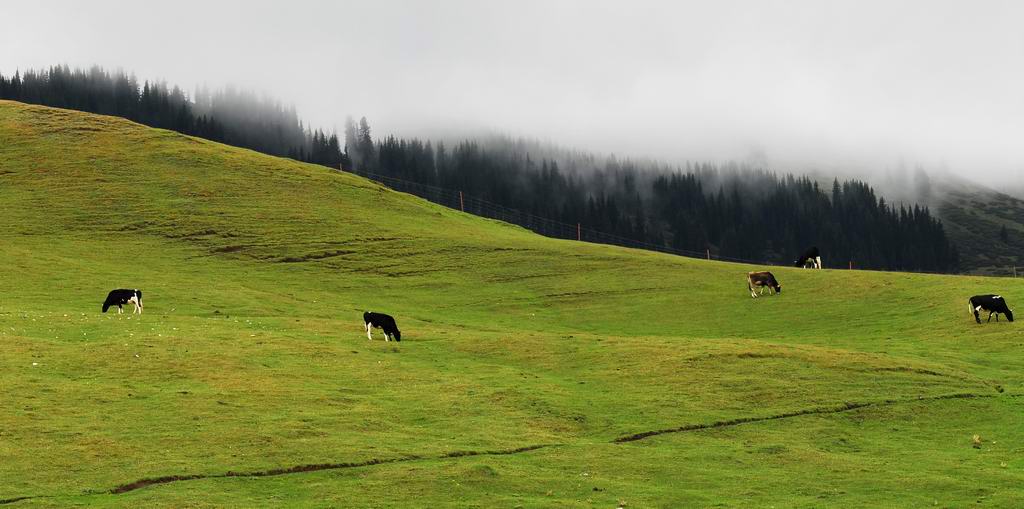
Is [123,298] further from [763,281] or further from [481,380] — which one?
[763,281]

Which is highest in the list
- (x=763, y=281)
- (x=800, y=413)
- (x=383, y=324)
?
(x=763, y=281)

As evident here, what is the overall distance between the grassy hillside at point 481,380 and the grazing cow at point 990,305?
2.84ft

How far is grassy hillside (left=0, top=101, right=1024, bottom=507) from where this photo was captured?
24.4 m

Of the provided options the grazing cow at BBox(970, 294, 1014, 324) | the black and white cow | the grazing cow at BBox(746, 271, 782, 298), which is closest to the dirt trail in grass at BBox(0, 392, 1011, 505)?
the grazing cow at BBox(970, 294, 1014, 324)

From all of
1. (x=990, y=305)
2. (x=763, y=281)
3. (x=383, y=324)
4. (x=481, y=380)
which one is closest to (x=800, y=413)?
(x=481, y=380)

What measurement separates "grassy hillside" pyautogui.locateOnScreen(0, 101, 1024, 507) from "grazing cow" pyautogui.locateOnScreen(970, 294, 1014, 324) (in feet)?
2.84

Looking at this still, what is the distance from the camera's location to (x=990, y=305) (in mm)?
50188

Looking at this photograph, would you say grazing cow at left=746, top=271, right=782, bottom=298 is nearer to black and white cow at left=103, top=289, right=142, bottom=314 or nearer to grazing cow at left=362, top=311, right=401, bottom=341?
grazing cow at left=362, top=311, right=401, bottom=341

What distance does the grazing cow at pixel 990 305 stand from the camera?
50.0 meters

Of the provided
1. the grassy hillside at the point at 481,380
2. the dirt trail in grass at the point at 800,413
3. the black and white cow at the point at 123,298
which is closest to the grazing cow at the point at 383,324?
the grassy hillside at the point at 481,380

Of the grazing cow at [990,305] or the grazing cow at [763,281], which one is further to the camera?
the grazing cow at [763,281]

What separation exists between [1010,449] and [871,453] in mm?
3906

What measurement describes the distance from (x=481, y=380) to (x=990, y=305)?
26.8 meters

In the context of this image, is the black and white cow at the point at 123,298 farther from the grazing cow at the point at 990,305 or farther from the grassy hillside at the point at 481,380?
the grazing cow at the point at 990,305
